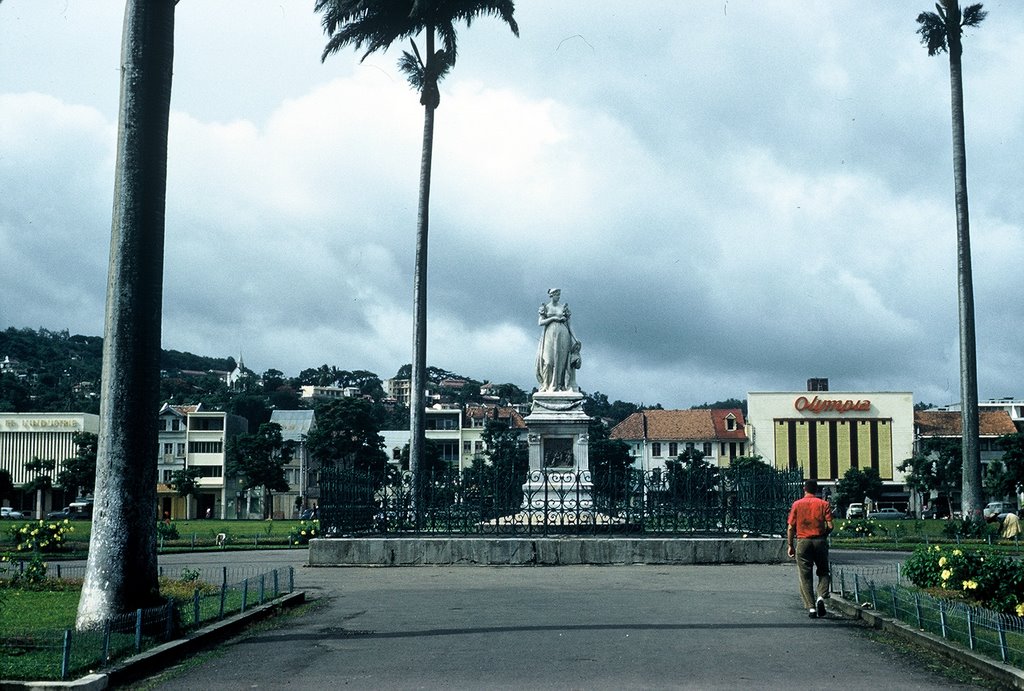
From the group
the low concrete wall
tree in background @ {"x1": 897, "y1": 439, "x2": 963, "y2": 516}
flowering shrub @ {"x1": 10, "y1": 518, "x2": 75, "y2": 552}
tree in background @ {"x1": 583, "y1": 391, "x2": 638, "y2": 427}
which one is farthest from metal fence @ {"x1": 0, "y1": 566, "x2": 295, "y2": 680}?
tree in background @ {"x1": 583, "y1": 391, "x2": 638, "y2": 427}

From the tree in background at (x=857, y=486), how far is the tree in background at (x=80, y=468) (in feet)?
185

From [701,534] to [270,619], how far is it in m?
11.4

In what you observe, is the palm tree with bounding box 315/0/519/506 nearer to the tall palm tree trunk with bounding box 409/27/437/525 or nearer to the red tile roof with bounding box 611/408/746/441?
the tall palm tree trunk with bounding box 409/27/437/525

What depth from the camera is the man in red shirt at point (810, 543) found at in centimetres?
1359

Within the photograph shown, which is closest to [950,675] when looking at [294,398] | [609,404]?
[294,398]

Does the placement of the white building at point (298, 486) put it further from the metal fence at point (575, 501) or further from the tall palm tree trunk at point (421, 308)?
the metal fence at point (575, 501)

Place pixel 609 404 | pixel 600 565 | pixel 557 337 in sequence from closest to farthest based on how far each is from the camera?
pixel 600 565
pixel 557 337
pixel 609 404

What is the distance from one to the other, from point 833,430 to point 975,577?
90532 millimetres

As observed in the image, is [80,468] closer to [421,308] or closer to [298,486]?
[298,486]

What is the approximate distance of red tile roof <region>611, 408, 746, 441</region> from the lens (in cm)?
10725

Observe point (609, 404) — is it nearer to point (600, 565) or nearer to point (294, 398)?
point (294, 398)

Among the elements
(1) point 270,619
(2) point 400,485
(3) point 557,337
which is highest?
(3) point 557,337

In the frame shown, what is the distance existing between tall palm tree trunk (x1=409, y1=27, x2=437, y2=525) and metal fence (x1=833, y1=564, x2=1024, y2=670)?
21.1 meters

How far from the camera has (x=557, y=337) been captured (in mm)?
28281
